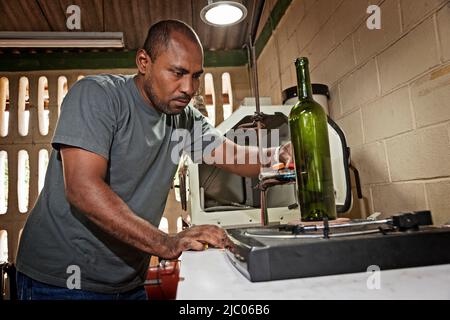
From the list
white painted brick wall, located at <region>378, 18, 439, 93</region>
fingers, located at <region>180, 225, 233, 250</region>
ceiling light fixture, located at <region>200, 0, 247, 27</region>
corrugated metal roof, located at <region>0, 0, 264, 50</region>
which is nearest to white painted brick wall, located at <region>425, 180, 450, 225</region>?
white painted brick wall, located at <region>378, 18, 439, 93</region>

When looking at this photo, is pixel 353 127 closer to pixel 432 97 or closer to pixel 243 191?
pixel 432 97

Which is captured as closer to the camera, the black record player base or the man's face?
the black record player base

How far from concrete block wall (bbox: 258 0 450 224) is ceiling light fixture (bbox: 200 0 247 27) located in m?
0.63

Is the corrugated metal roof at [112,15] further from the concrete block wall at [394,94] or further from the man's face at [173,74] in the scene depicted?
the man's face at [173,74]

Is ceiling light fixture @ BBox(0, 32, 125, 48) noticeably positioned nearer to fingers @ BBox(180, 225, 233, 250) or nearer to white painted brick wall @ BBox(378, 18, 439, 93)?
white painted brick wall @ BBox(378, 18, 439, 93)

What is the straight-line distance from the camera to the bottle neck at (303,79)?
36.7 inches

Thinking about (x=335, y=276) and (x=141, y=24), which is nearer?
(x=335, y=276)

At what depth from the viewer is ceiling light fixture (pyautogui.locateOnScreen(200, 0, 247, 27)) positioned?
240cm

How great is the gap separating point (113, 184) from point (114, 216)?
0.33 metres

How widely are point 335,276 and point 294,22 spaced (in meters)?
2.48

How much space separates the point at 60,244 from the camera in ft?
3.85
